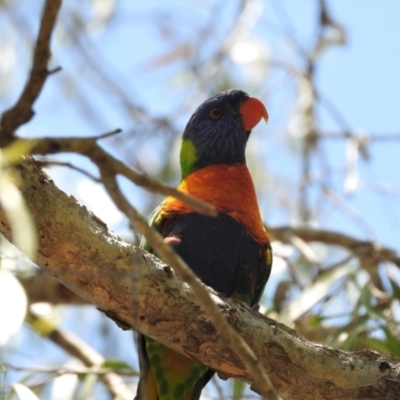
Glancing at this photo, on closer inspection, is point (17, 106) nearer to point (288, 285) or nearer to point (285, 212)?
point (288, 285)

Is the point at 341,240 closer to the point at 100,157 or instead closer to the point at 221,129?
the point at 221,129

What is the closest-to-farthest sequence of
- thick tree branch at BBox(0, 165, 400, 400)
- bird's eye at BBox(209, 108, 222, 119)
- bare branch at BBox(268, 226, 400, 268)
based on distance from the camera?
thick tree branch at BBox(0, 165, 400, 400) < bird's eye at BBox(209, 108, 222, 119) < bare branch at BBox(268, 226, 400, 268)

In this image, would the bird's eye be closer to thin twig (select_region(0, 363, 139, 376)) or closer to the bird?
the bird

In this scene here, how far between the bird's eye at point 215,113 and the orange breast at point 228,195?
363 millimetres

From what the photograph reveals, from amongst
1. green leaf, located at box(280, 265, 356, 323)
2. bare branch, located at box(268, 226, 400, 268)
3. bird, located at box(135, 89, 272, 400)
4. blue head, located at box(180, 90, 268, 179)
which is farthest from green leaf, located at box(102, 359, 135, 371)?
bare branch, located at box(268, 226, 400, 268)

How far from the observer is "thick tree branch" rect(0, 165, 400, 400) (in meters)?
1.79

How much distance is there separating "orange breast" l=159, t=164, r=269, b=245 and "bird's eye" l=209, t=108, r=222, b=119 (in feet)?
1.19

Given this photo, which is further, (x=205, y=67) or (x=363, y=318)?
(x=205, y=67)

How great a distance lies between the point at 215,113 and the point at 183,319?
168 cm

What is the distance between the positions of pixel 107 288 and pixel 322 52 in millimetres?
3206

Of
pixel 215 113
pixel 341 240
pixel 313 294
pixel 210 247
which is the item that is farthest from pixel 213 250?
pixel 341 240

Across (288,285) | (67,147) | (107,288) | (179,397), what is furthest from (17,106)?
(288,285)

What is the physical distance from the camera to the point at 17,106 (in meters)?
1.26

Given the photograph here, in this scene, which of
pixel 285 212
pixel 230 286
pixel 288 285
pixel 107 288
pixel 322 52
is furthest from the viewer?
pixel 285 212
